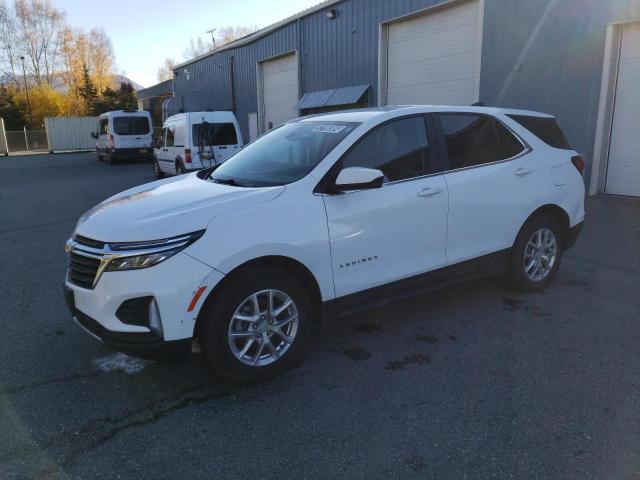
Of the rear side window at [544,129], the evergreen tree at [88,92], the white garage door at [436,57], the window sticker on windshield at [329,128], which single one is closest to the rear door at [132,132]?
the white garage door at [436,57]

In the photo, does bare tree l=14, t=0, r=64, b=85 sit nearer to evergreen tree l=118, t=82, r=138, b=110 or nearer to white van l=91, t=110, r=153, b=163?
evergreen tree l=118, t=82, r=138, b=110

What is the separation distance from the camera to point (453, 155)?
4059mm

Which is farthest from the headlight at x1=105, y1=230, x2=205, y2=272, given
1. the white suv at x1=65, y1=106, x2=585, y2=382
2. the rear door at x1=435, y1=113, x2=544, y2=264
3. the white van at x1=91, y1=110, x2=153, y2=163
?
the white van at x1=91, y1=110, x2=153, y2=163

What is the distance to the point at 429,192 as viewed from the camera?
12.4 feet

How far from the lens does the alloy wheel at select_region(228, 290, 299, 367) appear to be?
10.0ft

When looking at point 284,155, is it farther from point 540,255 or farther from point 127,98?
point 127,98

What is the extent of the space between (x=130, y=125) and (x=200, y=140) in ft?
35.7

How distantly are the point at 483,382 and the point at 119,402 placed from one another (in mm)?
2259

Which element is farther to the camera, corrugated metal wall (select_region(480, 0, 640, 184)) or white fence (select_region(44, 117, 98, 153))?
white fence (select_region(44, 117, 98, 153))

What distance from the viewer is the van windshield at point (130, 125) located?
72.8ft

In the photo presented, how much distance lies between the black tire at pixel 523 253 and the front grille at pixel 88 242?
133 inches

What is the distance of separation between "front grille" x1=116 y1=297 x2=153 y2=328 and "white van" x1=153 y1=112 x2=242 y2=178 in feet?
33.9

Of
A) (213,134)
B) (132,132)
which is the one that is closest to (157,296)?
(213,134)

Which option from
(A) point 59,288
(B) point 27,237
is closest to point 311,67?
(B) point 27,237
